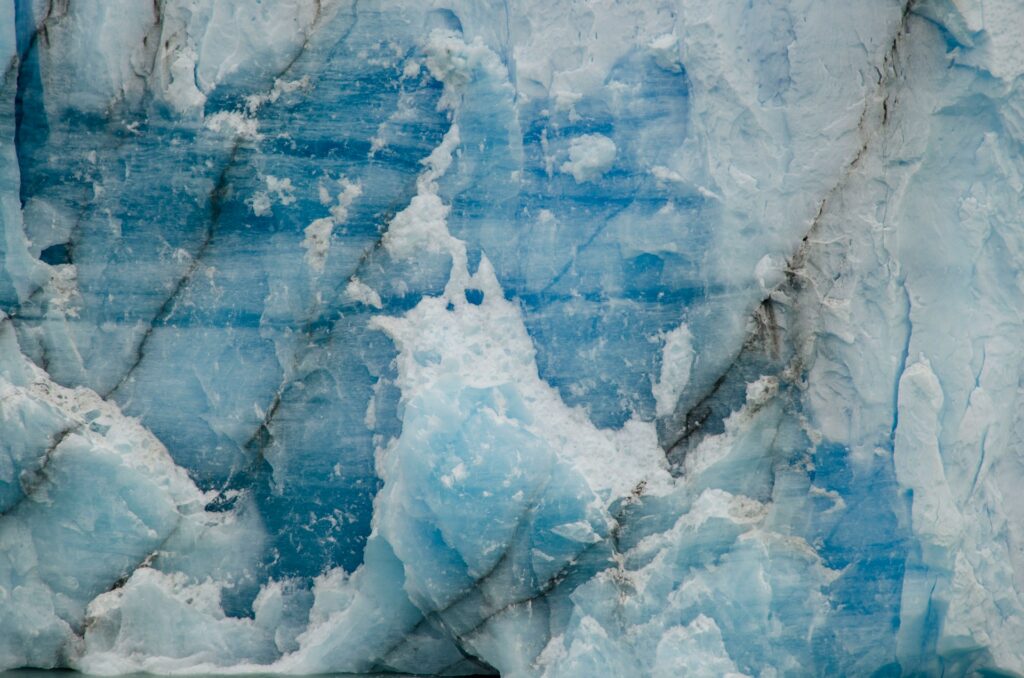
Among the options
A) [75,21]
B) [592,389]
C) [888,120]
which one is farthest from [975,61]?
[75,21]

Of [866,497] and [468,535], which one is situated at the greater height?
[866,497]

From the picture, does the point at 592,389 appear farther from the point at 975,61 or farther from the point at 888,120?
the point at 975,61

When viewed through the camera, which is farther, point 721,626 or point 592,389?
point 592,389

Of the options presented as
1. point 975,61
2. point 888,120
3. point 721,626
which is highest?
point 975,61

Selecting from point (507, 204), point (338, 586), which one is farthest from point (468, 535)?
point (507, 204)

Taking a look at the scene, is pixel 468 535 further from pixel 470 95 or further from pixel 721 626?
pixel 470 95

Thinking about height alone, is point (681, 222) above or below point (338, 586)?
above
